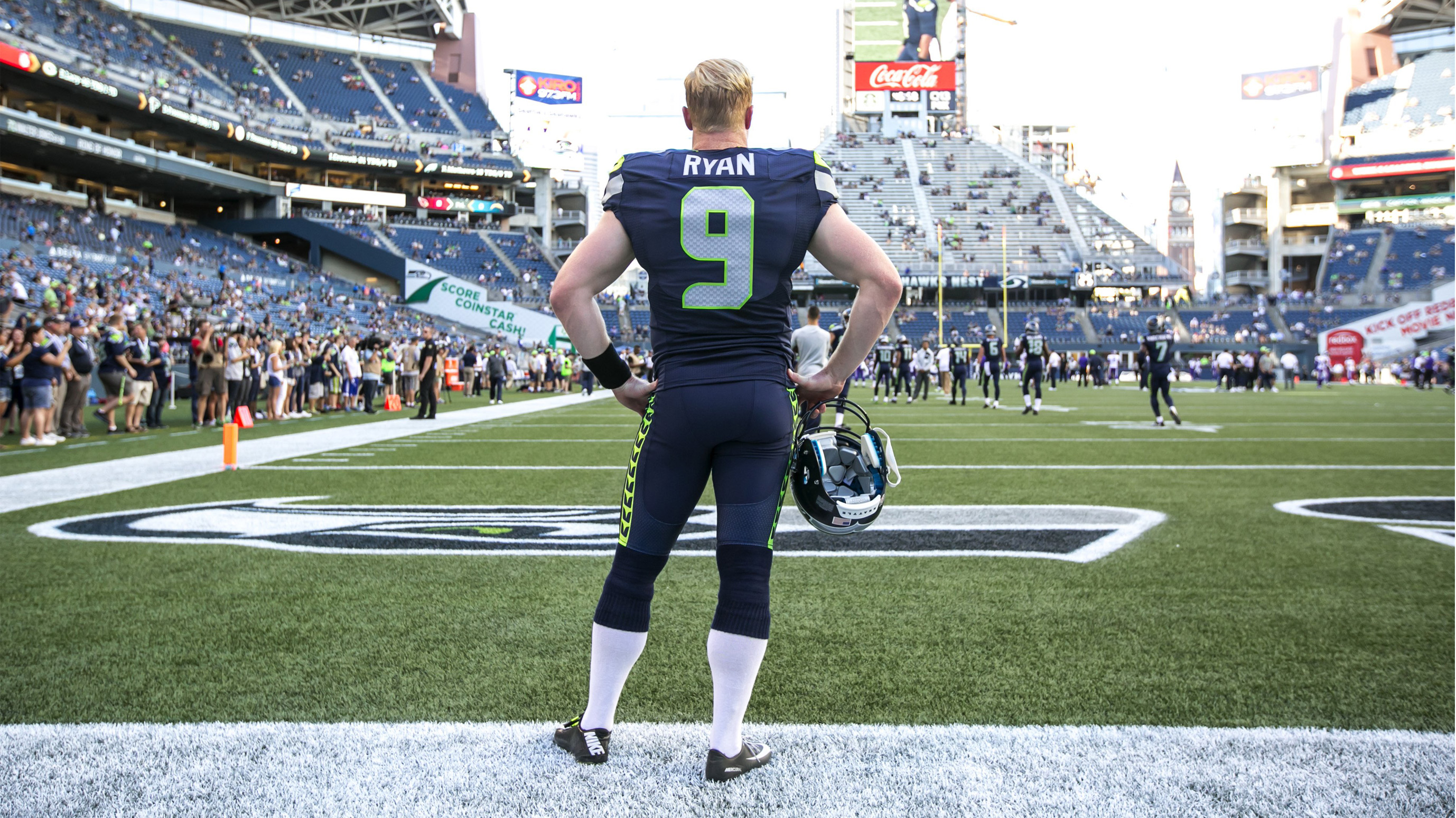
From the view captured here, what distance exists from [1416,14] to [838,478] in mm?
80507

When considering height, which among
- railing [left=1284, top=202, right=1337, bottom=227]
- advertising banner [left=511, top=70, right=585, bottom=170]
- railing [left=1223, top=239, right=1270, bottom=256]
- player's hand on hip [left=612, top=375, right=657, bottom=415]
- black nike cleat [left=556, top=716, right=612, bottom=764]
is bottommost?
black nike cleat [left=556, top=716, right=612, bottom=764]

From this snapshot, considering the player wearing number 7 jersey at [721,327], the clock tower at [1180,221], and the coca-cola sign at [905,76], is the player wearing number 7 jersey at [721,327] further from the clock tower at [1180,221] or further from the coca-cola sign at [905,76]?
the clock tower at [1180,221]

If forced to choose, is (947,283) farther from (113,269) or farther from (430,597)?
(430,597)

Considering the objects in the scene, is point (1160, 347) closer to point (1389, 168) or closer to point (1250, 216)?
point (1389, 168)

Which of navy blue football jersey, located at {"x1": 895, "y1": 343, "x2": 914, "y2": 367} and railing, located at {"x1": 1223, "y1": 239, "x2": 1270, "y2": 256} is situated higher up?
railing, located at {"x1": 1223, "y1": 239, "x2": 1270, "y2": 256}

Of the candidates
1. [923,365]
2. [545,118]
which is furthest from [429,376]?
[545,118]

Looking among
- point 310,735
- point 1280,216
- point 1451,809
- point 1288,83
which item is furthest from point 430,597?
point 1288,83

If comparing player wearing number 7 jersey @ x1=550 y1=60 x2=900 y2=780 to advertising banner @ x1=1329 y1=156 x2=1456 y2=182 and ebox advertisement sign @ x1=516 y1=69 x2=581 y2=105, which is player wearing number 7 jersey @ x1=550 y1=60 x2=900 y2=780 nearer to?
ebox advertisement sign @ x1=516 y1=69 x2=581 y2=105

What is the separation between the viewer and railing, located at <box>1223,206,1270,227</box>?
67625 mm

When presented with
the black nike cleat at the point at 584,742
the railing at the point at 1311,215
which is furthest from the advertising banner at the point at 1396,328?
the black nike cleat at the point at 584,742

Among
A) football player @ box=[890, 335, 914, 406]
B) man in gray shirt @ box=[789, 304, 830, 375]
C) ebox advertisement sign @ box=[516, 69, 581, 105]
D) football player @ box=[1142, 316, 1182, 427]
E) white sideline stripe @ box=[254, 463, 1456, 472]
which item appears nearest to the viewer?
white sideline stripe @ box=[254, 463, 1456, 472]

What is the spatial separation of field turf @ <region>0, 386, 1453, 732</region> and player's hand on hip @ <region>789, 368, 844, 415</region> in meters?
0.87

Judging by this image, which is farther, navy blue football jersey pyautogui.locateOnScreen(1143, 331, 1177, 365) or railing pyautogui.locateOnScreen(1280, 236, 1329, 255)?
railing pyautogui.locateOnScreen(1280, 236, 1329, 255)

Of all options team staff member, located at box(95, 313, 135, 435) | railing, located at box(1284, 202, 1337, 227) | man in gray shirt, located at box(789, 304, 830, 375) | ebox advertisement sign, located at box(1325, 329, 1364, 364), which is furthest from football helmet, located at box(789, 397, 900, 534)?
railing, located at box(1284, 202, 1337, 227)
